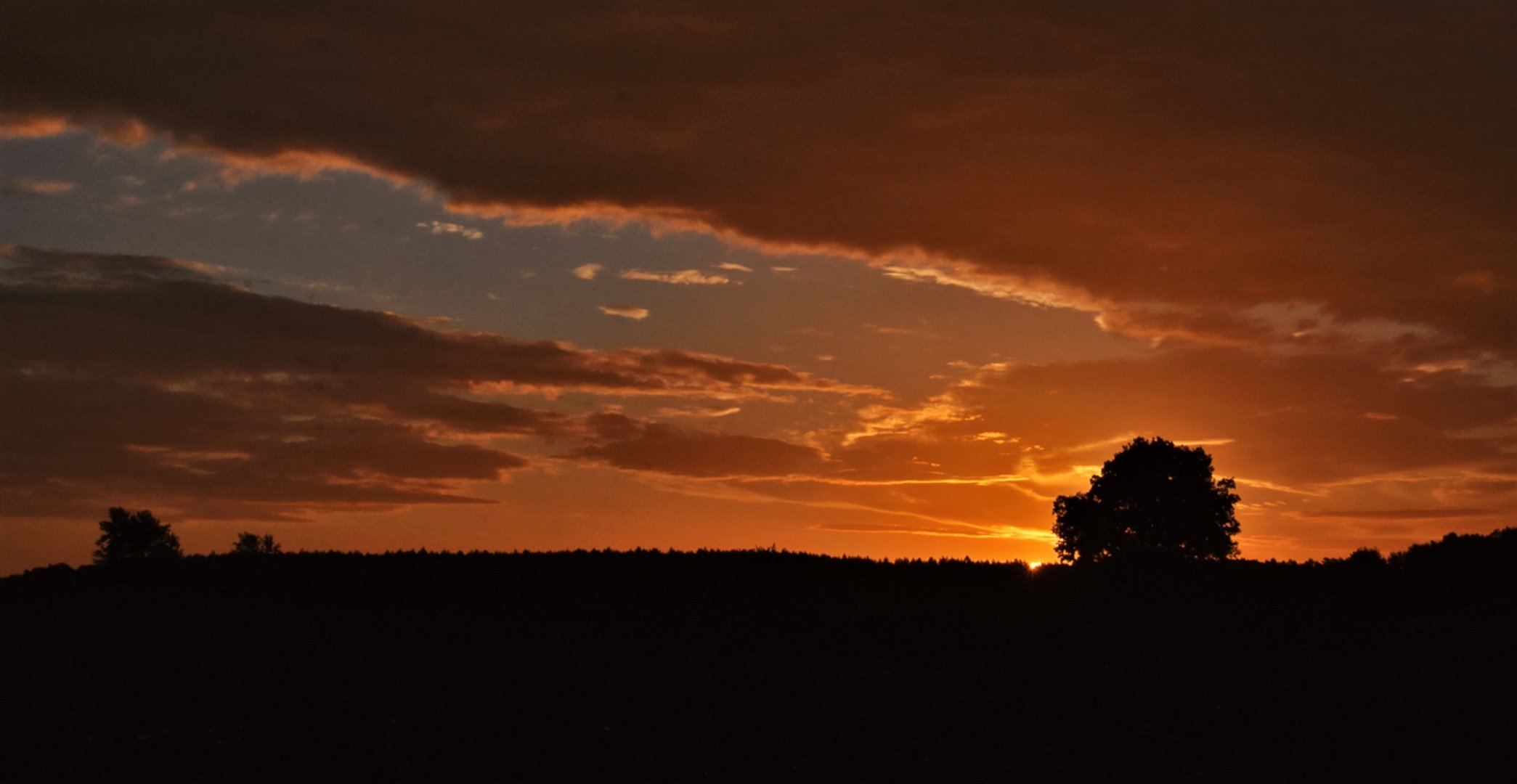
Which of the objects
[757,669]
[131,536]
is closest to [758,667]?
[757,669]

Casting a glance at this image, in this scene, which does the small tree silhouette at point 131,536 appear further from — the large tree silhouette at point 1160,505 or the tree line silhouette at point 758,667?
the large tree silhouette at point 1160,505

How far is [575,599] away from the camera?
2977 cm

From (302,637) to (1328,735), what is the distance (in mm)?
21268

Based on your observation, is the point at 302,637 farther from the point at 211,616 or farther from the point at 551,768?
the point at 551,768

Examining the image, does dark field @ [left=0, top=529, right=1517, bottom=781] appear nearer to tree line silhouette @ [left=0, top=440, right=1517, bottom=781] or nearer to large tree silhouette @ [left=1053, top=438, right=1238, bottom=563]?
tree line silhouette @ [left=0, top=440, right=1517, bottom=781]

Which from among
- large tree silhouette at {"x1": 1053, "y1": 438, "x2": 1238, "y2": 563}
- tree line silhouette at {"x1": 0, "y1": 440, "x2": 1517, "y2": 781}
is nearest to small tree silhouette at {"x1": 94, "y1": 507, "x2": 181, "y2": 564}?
tree line silhouette at {"x1": 0, "y1": 440, "x2": 1517, "y2": 781}

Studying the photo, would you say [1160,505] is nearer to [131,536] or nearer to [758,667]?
[758,667]

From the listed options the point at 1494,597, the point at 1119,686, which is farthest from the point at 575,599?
the point at 1494,597

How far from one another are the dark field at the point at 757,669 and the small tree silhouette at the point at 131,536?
3151 cm

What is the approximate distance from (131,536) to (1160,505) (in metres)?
49.5

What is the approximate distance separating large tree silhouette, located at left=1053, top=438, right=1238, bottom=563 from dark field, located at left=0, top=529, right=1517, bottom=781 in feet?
66.2

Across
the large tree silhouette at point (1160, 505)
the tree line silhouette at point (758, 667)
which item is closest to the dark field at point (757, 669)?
the tree line silhouette at point (758, 667)

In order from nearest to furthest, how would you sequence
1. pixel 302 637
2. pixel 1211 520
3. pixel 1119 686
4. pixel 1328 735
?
1. pixel 1328 735
2. pixel 1119 686
3. pixel 302 637
4. pixel 1211 520

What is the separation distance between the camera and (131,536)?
207 feet
